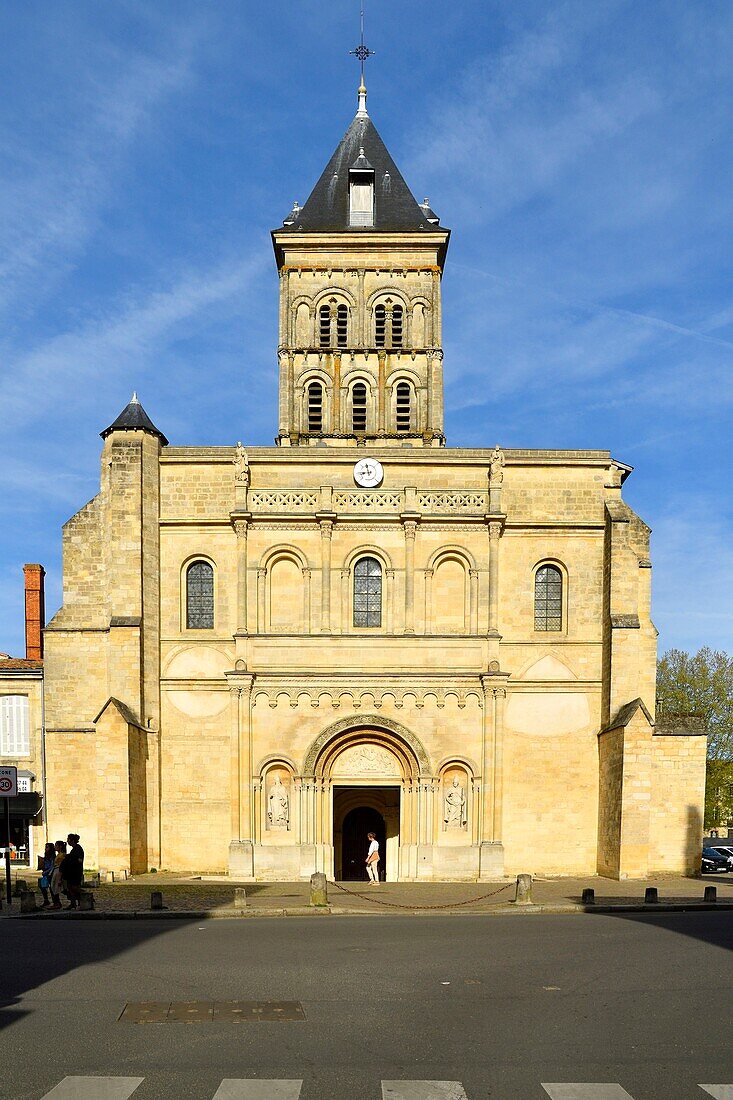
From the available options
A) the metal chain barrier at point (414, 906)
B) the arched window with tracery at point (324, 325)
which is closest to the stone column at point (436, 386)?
the arched window with tracery at point (324, 325)

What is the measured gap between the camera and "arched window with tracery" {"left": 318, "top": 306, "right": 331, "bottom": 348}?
114ft

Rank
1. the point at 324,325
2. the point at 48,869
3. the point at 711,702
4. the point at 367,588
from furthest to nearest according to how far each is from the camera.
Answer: the point at 711,702 → the point at 324,325 → the point at 367,588 → the point at 48,869

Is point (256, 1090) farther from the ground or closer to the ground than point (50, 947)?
farther from the ground

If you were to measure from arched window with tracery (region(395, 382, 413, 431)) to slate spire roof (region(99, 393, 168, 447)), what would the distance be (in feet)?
33.1

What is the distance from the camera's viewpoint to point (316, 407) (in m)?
34.5

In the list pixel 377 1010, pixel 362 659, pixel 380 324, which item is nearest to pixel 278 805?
pixel 362 659

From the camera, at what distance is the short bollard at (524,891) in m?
19.4

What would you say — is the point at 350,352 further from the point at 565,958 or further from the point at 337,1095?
the point at 337,1095

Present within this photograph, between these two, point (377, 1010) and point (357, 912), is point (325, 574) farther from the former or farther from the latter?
point (377, 1010)

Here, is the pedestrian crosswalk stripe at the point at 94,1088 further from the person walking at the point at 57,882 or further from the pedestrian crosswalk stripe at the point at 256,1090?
the person walking at the point at 57,882

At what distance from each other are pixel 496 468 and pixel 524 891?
1118 centimetres

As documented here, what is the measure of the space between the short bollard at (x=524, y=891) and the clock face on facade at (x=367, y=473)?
11111mm

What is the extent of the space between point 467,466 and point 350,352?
960cm

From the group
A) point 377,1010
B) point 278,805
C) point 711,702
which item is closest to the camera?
point 377,1010
